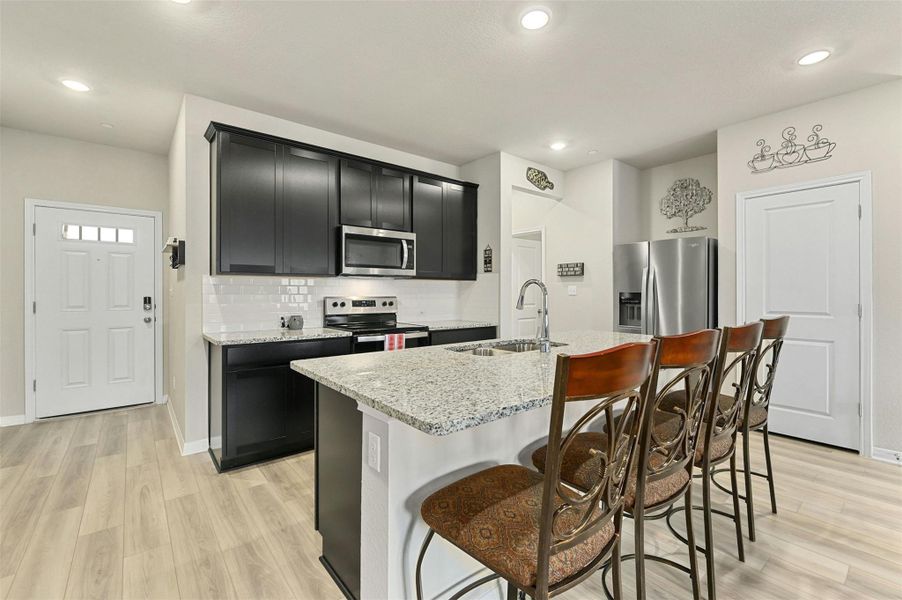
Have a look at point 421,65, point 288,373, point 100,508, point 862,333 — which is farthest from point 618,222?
point 100,508

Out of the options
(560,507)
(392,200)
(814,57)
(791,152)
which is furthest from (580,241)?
(560,507)

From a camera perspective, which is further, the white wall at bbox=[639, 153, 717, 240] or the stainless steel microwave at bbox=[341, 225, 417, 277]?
the white wall at bbox=[639, 153, 717, 240]

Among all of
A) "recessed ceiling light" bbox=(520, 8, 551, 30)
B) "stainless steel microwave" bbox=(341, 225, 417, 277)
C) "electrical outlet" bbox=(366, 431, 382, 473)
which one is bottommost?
"electrical outlet" bbox=(366, 431, 382, 473)

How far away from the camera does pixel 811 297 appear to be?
3.31 metres

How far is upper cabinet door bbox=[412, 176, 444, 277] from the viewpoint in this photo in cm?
421

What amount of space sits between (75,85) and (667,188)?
218 inches

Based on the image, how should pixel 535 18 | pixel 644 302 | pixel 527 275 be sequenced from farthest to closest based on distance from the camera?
pixel 527 275 < pixel 644 302 < pixel 535 18

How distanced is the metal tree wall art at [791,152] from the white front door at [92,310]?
5.87 m

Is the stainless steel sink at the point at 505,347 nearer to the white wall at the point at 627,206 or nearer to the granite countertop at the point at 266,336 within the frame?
the granite countertop at the point at 266,336

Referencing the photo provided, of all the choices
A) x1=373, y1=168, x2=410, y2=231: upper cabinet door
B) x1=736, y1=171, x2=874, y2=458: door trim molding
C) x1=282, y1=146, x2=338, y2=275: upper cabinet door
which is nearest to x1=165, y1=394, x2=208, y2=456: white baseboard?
x1=282, y1=146, x2=338, y2=275: upper cabinet door

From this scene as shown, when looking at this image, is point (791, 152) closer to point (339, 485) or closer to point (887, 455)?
point (887, 455)

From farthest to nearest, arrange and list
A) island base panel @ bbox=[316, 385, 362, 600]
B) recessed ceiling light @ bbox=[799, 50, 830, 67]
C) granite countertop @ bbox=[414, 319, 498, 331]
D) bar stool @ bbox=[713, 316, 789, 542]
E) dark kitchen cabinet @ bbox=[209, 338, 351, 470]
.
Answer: granite countertop @ bbox=[414, 319, 498, 331] → dark kitchen cabinet @ bbox=[209, 338, 351, 470] → recessed ceiling light @ bbox=[799, 50, 830, 67] → bar stool @ bbox=[713, 316, 789, 542] → island base panel @ bbox=[316, 385, 362, 600]

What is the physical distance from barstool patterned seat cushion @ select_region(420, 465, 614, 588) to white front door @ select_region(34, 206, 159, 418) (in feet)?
14.6

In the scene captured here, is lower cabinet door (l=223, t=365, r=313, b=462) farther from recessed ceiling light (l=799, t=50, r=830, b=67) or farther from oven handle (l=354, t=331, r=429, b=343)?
recessed ceiling light (l=799, t=50, r=830, b=67)
